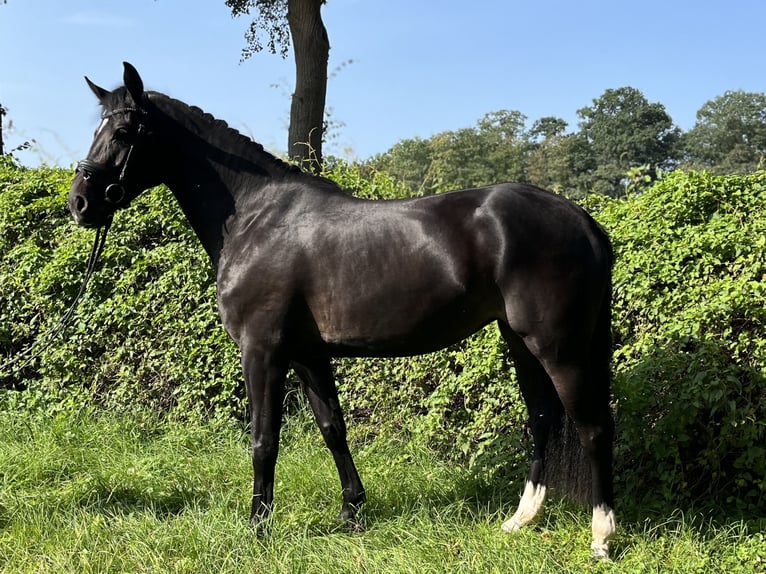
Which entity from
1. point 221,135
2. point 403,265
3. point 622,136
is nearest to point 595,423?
point 403,265

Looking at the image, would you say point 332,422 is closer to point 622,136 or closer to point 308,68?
point 308,68

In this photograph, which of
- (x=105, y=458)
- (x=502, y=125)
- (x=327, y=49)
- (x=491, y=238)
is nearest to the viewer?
(x=491, y=238)

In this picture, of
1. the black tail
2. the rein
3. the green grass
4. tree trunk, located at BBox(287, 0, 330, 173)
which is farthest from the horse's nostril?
tree trunk, located at BBox(287, 0, 330, 173)

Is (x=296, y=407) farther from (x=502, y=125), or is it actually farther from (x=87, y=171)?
(x=502, y=125)

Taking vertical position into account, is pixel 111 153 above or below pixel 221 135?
below

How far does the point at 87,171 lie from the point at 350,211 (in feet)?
4.25

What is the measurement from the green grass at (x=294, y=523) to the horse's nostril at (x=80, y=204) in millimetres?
1593

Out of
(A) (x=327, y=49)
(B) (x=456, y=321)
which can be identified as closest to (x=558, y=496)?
(B) (x=456, y=321)

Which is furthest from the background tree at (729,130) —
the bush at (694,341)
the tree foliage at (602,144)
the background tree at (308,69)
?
the bush at (694,341)

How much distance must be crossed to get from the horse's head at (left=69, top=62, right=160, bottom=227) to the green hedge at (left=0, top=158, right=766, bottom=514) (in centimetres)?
205

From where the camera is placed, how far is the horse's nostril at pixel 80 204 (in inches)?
132

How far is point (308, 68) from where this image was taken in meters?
9.88

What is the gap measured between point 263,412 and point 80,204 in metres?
1.37

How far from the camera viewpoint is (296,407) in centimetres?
532
